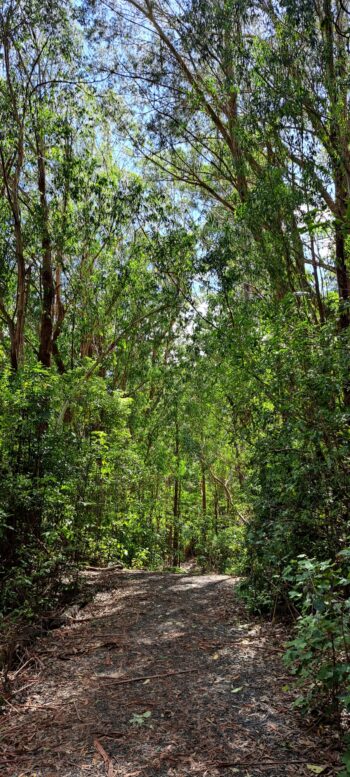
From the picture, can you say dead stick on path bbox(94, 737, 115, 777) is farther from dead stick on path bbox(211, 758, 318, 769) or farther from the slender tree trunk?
the slender tree trunk

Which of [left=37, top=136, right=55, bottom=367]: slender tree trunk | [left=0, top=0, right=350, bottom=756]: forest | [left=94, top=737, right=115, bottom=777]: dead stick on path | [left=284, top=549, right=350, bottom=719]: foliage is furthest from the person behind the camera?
[left=37, top=136, right=55, bottom=367]: slender tree trunk

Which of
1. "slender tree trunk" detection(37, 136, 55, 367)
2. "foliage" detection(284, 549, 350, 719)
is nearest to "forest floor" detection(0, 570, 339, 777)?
"foliage" detection(284, 549, 350, 719)

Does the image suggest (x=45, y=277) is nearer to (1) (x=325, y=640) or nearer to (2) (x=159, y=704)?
(2) (x=159, y=704)

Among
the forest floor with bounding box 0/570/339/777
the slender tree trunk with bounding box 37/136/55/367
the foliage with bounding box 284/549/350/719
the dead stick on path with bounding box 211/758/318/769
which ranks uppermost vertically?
the slender tree trunk with bounding box 37/136/55/367

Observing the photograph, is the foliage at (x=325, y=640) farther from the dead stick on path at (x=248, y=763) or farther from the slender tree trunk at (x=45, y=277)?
the slender tree trunk at (x=45, y=277)

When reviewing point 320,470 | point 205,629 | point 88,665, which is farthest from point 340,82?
point 88,665

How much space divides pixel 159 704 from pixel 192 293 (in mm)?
8413

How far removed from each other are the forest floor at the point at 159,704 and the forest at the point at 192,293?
0.29 meters

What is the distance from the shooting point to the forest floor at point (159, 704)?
7.76 ft

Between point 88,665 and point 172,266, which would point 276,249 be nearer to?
point 172,266

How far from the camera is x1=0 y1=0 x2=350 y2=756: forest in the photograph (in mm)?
3912

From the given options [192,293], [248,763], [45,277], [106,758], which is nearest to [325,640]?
[248,763]

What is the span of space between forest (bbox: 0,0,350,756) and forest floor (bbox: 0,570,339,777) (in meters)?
0.29

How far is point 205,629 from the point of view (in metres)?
4.45
